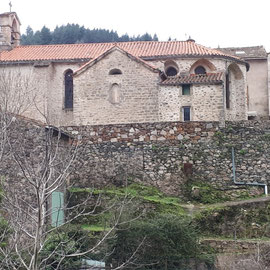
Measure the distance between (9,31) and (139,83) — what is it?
14.7 metres

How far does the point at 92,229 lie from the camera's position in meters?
19.2

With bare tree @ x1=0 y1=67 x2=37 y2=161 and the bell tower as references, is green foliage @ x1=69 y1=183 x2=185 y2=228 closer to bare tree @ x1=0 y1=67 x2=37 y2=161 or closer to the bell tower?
bare tree @ x1=0 y1=67 x2=37 y2=161

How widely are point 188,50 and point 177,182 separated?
50.5 feet

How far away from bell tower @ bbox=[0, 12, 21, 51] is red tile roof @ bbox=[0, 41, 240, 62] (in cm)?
115

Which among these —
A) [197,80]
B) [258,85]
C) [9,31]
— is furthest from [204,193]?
[9,31]

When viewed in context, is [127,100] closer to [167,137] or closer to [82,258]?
[167,137]

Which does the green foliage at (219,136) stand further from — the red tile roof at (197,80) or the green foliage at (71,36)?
the green foliage at (71,36)

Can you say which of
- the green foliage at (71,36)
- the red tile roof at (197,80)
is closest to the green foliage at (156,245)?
the red tile roof at (197,80)

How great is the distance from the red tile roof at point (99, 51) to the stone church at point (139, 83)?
7 cm

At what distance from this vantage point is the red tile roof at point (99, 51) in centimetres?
3734

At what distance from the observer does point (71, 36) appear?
85688 millimetres

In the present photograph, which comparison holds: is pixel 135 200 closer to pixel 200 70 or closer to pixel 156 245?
pixel 156 245

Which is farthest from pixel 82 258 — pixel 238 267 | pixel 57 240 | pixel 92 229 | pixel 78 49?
pixel 78 49

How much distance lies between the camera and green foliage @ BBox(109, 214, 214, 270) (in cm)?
1783
